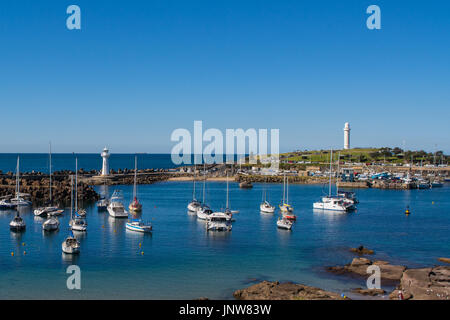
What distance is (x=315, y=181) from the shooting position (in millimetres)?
127438

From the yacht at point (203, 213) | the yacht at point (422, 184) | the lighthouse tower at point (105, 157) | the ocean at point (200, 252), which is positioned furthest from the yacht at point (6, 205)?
the yacht at point (422, 184)

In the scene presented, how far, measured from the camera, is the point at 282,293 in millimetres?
25031

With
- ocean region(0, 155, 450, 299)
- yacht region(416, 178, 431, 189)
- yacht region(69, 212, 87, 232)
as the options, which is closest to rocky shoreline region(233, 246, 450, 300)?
ocean region(0, 155, 450, 299)

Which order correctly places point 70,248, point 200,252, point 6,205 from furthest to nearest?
point 6,205 → point 200,252 → point 70,248

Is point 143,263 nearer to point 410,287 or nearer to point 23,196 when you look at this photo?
point 410,287

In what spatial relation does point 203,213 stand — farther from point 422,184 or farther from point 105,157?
point 422,184

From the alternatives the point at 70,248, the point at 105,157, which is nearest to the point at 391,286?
the point at 70,248

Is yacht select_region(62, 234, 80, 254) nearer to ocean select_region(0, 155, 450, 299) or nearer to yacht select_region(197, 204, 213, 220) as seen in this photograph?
ocean select_region(0, 155, 450, 299)

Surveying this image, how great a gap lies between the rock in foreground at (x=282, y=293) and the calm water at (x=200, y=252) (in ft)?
4.78

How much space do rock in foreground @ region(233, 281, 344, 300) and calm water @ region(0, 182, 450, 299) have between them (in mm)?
1458
